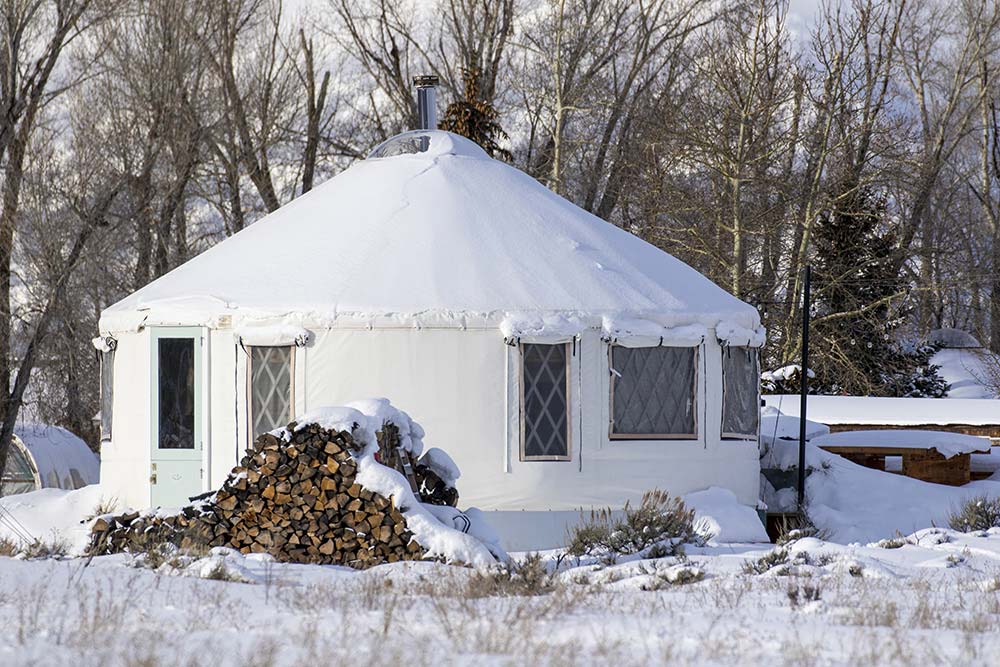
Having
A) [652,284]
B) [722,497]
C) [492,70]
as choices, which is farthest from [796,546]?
[492,70]

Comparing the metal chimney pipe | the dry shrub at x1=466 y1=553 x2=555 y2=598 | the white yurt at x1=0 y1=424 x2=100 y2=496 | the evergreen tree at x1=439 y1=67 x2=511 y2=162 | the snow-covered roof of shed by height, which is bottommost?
the white yurt at x1=0 y1=424 x2=100 y2=496

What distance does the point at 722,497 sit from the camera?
10.6 meters

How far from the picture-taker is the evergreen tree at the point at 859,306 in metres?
19.8

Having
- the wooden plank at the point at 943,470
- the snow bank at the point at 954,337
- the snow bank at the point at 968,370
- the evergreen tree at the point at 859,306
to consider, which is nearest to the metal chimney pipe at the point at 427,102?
the wooden plank at the point at 943,470

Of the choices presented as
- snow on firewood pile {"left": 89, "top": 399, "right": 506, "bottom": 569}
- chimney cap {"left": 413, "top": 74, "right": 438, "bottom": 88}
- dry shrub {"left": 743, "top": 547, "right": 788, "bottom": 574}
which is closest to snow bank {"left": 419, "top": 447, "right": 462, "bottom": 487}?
snow on firewood pile {"left": 89, "top": 399, "right": 506, "bottom": 569}

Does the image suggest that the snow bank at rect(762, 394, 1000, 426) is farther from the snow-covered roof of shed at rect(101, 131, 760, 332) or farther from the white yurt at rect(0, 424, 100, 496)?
the white yurt at rect(0, 424, 100, 496)

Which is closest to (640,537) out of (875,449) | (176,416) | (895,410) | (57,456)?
(176,416)

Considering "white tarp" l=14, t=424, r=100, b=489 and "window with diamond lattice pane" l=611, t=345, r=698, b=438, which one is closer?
"window with diamond lattice pane" l=611, t=345, r=698, b=438

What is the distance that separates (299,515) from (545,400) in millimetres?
2840

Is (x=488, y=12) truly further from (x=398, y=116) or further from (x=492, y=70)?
(x=398, y=116)

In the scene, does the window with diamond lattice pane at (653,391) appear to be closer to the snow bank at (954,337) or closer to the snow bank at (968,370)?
the snow bank at (968,370)

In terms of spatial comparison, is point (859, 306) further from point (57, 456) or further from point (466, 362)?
point (466, 362)

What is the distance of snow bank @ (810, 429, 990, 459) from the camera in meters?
13.8

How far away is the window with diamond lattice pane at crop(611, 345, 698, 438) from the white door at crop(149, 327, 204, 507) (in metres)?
3.16
